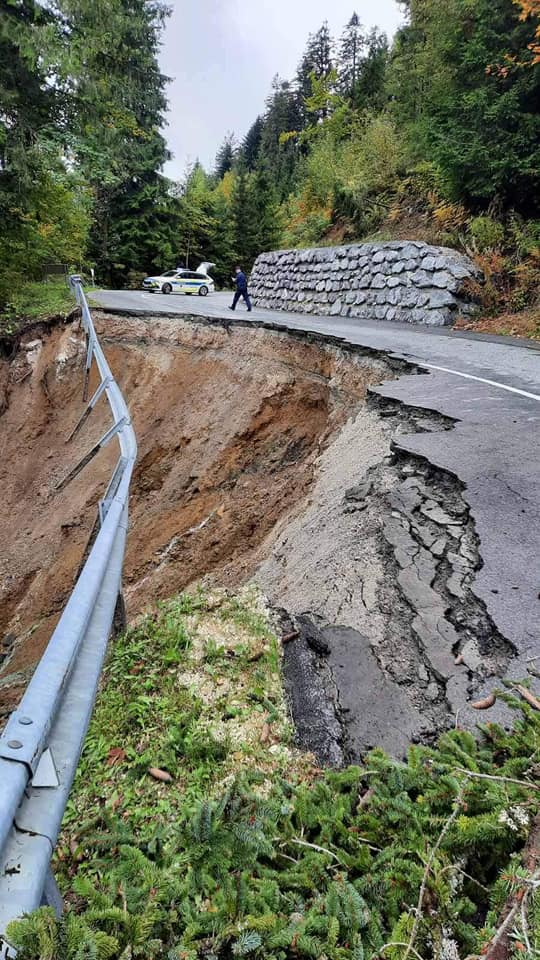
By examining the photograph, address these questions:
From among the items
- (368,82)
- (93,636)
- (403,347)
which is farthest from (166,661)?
(368,82)

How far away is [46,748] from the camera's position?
49.1 inches

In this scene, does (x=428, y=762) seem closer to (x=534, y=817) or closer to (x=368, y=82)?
(x=534, y=817)

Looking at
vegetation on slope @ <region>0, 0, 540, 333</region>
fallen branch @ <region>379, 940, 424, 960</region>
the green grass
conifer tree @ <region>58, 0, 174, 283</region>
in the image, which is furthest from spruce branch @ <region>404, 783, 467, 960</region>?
the green grass

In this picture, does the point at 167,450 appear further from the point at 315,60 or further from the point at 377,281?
the point at 315,60

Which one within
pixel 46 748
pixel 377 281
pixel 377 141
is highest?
pixel 377 141

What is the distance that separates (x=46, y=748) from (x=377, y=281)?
53.5 ft

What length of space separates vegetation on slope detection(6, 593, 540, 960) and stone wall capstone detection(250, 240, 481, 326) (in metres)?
13.2

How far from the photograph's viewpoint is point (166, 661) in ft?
9.71

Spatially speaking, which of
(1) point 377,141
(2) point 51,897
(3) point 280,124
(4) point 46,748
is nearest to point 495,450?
(4) point 46,748

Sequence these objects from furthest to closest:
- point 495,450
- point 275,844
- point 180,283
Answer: point 180,283 < point 495,450 < point 275,844

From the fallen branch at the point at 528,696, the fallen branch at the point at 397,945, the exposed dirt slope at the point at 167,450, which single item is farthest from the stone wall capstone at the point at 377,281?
the fallen branch at the point at 397,945

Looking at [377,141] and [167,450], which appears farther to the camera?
[377,141]

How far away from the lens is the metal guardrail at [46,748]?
98cm

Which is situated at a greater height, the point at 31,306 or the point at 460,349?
the point at 31,306
